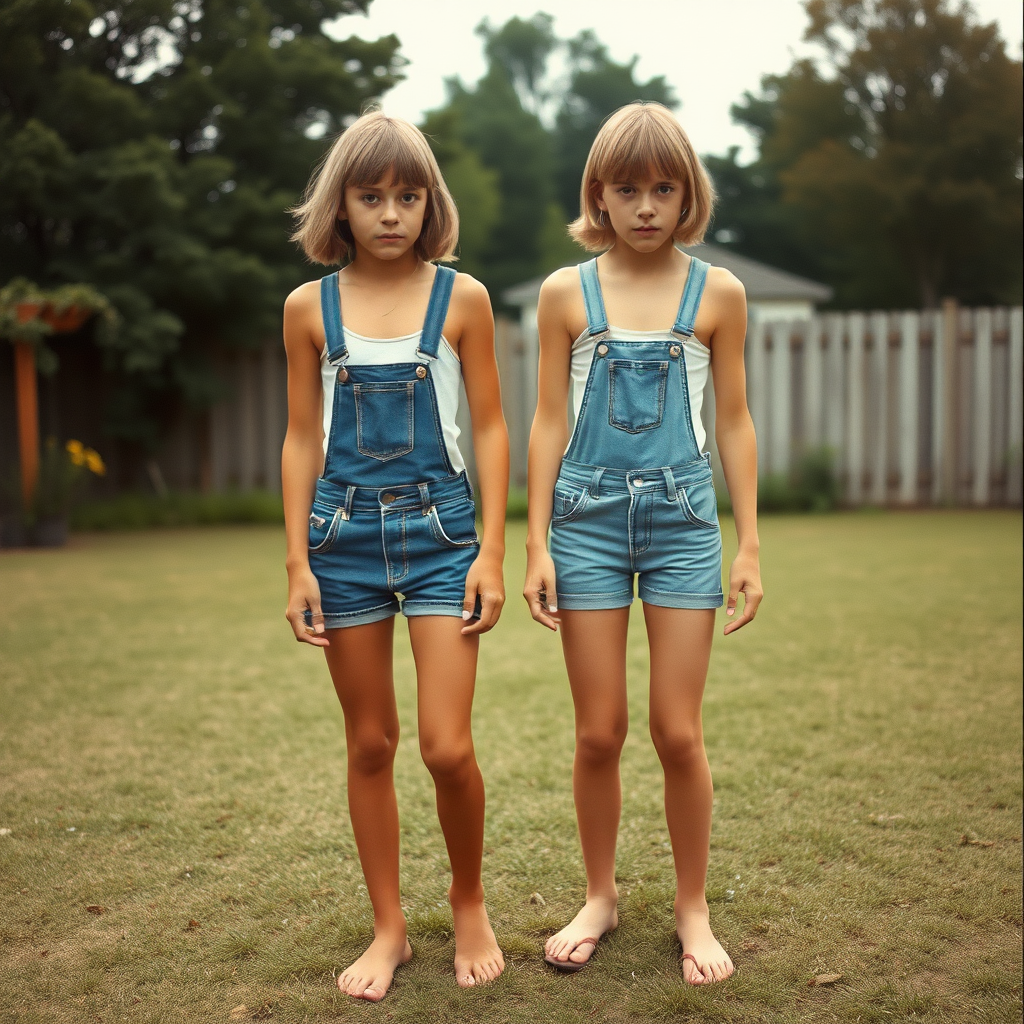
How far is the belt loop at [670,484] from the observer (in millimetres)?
2271

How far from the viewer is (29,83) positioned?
1028 centimetres

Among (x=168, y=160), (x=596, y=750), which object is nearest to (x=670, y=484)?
(x=596, y=750)

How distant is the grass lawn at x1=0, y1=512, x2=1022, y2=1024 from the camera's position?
7.57 ft

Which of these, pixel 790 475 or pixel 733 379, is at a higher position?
pixel 733 379

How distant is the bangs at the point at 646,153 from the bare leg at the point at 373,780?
1.09 m

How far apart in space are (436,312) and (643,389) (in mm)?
472

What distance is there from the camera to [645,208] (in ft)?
7.32

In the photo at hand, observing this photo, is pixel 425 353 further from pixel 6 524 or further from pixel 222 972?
pixel 6 524

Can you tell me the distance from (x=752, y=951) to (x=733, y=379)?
132cm

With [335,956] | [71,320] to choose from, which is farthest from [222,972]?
[71,320]

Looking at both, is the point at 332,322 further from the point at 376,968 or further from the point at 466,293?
the point at 376,968

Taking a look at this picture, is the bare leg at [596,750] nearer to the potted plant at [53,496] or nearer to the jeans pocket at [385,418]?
the jeans pocket at [385,418]

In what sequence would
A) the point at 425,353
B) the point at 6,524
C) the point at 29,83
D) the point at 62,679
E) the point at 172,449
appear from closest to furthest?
the point at 425,353 → the point at 62,679 → the point at 6,524 → the point at 29,83 → the point at 172,449

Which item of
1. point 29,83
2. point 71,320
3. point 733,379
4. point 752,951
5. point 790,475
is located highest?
point 29,83
